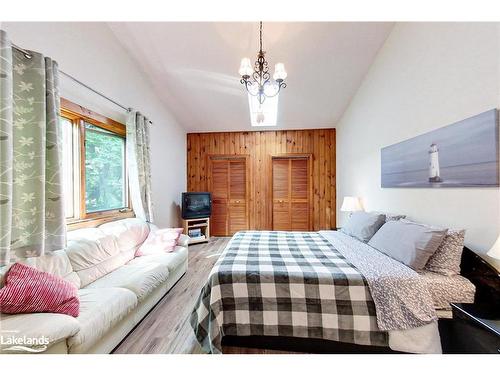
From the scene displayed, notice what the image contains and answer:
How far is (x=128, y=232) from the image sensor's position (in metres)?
2.40

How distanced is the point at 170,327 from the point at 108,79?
Answer: 285 cm

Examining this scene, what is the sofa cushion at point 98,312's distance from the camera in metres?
1.15

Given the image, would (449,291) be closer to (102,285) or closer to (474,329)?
(474,329)

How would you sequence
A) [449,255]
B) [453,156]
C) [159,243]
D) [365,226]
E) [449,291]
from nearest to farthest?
1. [449,291]
2. [449,255]
3. [453,156]
4. [365,226]
5. [159,243]

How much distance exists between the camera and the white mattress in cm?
128

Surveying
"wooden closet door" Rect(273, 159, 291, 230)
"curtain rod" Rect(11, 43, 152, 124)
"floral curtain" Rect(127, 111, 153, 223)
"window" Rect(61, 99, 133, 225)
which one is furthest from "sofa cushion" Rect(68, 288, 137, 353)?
"wooden closet door" Rect(273, 159, 291, 230)

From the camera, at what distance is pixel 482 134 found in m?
1.33

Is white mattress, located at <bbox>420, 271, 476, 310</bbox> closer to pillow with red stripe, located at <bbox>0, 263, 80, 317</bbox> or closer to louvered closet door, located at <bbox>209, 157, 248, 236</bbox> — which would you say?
pillow with red stripe, located at <bbox>0, 263, 80, 317</bbox>

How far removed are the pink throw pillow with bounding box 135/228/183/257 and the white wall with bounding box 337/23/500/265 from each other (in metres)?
2.80

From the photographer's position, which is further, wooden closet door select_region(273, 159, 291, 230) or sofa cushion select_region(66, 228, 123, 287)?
wooden closet door select_region(273, 159, 291, 230)

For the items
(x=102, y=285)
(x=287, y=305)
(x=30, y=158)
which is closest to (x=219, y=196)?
(x=102, y=285)

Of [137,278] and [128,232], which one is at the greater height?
[128,232]
